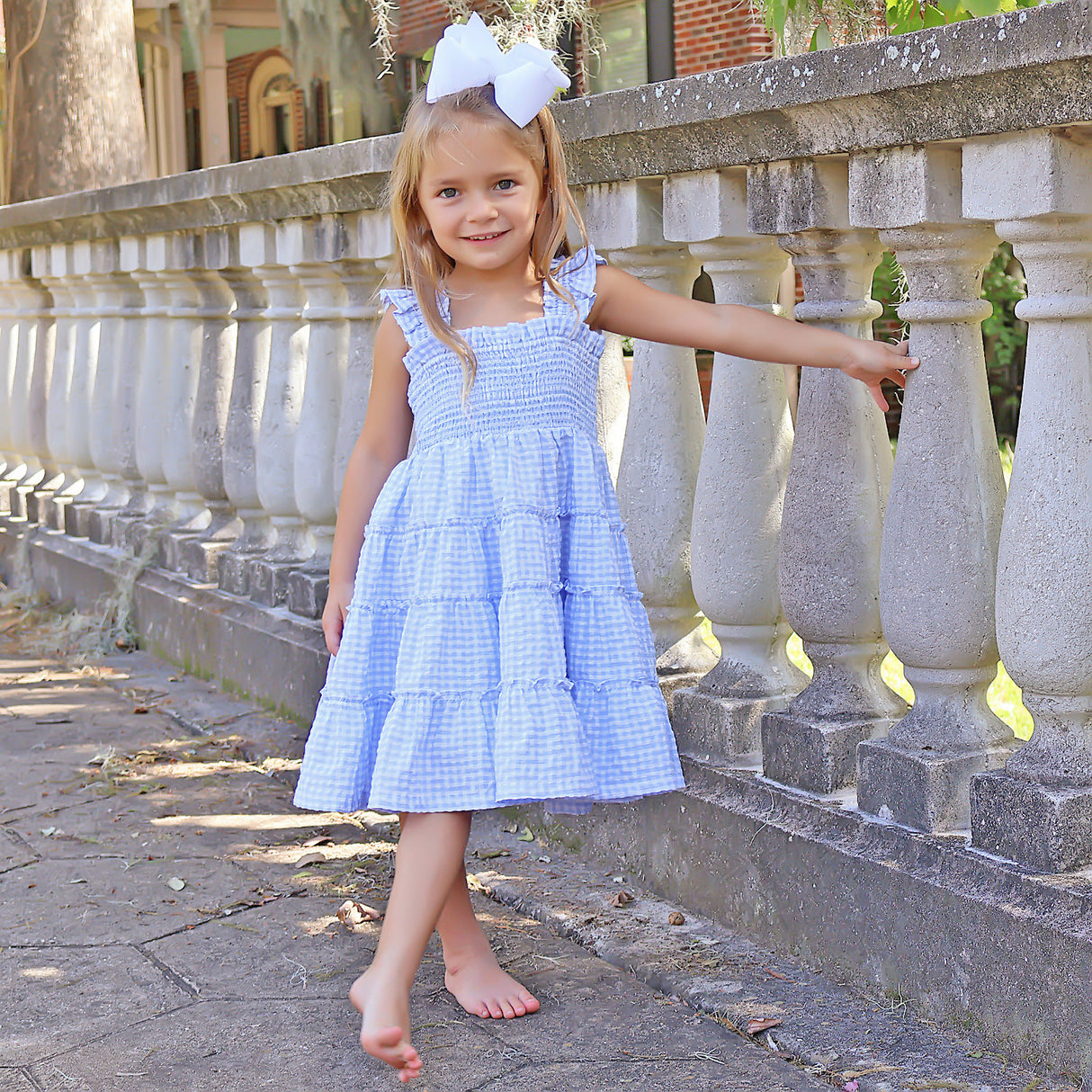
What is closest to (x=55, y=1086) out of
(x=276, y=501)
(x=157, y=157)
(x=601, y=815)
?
(x=601, y=815)

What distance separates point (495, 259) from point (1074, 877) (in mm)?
1226

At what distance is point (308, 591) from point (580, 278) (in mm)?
1852

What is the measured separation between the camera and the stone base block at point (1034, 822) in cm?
212

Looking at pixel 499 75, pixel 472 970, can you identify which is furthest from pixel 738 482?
pixel 472 970

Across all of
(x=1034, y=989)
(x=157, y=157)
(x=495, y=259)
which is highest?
(x=157, y=157)

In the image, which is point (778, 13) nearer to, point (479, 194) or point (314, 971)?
point (479, 194)

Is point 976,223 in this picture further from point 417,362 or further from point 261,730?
point 261,730

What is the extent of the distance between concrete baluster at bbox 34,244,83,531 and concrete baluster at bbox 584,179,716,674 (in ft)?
11.4

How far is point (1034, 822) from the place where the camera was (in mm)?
2152

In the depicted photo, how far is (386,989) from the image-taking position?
7.36 ft

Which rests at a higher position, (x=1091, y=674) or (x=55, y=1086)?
(x=1091, y=674)

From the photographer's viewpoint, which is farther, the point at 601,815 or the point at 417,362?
the point at 601,815

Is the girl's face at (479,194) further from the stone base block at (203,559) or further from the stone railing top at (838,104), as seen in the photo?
the stone base block at (203,559)

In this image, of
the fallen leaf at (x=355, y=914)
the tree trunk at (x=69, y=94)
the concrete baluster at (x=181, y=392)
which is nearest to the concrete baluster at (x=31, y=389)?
the tree trunk at (x=69, y=94)
